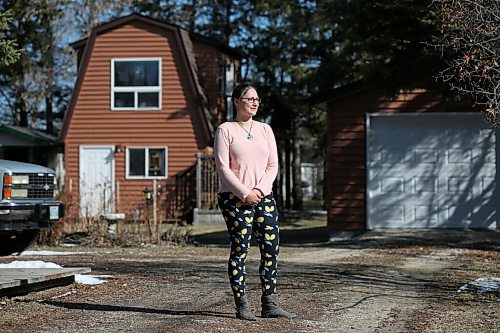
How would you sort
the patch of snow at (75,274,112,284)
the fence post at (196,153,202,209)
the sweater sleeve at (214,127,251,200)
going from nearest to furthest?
the sweater sleeve at (214,127,251,200)
the patch of snow at (75,274,112,284)
the fence post at (196,153,202,209)

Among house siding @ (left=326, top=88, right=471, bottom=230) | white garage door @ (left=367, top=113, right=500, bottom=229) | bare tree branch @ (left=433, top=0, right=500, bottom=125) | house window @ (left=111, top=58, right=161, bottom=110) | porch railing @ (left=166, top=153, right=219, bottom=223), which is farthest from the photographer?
house window @ (left=111, top=58, right=161, bottom=110)

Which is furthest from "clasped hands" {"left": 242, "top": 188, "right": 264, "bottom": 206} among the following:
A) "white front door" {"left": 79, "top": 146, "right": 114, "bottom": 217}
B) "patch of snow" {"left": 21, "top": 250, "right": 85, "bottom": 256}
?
"white front door" {"left": 79, "top": 146, "right": 114, "bottom": 217}

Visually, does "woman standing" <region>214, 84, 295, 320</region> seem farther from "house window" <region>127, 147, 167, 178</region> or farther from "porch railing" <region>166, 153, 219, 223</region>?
"house window" <region>127, 147, 167, 178</region>

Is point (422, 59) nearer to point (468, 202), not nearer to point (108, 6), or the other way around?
point (468, 202)

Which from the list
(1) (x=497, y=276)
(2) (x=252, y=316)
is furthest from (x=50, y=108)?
(2) (x=252, y=316)

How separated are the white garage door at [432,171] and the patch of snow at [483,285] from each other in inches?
296

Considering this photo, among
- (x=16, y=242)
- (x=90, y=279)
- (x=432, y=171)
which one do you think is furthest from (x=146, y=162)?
(x=90, y=279)

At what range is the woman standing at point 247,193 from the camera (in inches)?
279

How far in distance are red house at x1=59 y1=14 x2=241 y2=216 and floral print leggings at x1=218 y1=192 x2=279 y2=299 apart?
19580 millimetres

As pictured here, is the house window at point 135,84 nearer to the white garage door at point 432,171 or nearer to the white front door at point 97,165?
the white front door at point 97,165

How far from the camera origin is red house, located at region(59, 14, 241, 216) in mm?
26953

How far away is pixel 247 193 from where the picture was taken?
22.8 ft

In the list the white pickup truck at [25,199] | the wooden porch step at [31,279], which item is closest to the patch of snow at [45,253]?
the white pickup truck at [25,199]

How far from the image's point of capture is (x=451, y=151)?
18.0 metres
